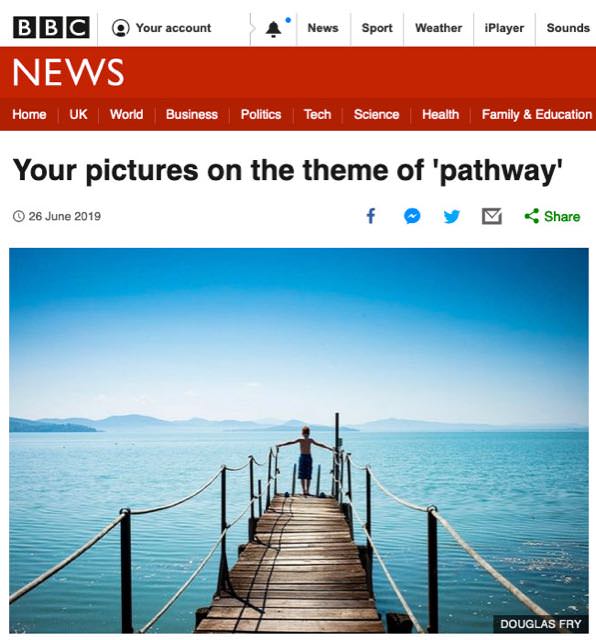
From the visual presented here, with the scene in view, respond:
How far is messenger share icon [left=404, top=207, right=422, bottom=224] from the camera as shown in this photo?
5.52 m


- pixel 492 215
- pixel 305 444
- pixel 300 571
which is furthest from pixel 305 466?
pixel 492 215

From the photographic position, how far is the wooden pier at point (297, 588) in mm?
4848

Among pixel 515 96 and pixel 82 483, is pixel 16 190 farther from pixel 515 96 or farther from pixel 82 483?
pixel 82 483

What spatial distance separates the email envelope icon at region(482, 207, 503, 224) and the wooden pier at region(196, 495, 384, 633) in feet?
13.5

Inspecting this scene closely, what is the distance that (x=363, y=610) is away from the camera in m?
5.19

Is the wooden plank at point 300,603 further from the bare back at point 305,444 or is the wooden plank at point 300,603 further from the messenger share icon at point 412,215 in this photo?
the bare back at point 305,444

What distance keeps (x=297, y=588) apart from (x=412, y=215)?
4.40 meters

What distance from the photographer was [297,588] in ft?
19.5

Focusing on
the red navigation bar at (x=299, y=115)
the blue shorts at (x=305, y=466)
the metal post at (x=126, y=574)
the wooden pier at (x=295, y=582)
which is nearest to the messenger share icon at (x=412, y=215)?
the red navigation bar at (x=299, y=115)

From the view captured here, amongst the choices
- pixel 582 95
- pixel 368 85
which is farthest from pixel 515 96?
pixel 368 85

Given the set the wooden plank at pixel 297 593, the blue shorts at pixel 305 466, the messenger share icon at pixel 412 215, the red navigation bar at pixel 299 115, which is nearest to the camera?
the red navigation bar at pixel 299 115

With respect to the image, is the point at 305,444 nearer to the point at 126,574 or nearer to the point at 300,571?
the point at 300,571
